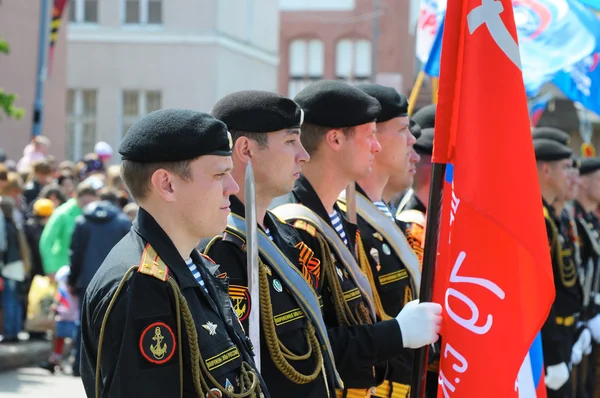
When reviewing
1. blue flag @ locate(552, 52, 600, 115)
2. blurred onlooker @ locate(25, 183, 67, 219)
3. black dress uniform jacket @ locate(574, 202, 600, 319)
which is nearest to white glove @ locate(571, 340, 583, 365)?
black dress uniform jacket @ locate(574, 202, 600, 319)

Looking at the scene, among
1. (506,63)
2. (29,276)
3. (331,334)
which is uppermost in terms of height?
(506,63)

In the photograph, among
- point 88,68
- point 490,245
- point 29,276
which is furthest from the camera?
point 88,68

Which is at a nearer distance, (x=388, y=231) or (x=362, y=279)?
(x=362, y=279)

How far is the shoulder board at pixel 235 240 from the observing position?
3.75 metres

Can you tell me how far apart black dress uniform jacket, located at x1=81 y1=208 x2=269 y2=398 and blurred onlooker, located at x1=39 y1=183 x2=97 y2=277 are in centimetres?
767

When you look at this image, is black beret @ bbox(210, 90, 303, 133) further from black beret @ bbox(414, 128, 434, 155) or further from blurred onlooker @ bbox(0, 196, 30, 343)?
blurred onlooker @ bbox(0, 196, 30, 343)

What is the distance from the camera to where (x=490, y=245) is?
4.00 meters

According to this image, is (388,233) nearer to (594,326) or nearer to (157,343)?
(157,343)

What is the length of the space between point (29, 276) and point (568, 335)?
5945mm

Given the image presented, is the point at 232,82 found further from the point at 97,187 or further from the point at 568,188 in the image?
the point at 568,188

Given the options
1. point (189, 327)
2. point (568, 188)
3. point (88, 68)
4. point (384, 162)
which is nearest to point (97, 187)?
point (568, 188)

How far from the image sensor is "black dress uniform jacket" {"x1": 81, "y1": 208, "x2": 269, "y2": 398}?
2.89 metres

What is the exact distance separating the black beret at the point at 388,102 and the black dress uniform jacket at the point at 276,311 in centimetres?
137

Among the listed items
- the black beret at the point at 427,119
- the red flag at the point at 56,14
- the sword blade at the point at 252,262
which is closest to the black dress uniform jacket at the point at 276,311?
the sword blade at the point at 252,262
